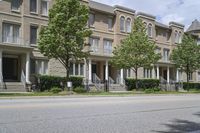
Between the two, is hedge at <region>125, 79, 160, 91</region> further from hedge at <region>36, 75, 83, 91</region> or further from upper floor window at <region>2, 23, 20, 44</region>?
upper floor window at <region>2, 23, 20, 44</region>

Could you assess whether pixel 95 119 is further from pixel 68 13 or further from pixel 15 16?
pixel 15 16

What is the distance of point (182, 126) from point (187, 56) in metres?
40.6

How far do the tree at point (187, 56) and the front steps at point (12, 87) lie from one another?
85.8 ft

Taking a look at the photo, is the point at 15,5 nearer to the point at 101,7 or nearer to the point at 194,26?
the point at 101,7

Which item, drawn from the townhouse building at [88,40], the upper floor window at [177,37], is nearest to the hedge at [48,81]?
the townhouse building at [88,40]

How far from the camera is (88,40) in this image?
41969mm

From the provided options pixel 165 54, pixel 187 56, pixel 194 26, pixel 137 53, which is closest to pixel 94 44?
pixel 137 53

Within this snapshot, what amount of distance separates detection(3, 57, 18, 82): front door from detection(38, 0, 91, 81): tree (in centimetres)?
599

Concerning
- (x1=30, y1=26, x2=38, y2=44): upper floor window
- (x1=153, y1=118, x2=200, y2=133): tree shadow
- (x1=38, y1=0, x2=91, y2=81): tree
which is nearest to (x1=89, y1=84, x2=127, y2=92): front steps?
(x1=30, y1=26, x2=38, y2=44): upper floor window

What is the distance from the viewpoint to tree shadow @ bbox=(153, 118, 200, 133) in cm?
903

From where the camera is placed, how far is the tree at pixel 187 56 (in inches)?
1923

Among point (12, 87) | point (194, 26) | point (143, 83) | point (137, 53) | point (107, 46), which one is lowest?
point (12, 87)

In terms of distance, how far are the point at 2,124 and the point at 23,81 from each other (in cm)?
2538

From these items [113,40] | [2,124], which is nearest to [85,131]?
[2,124]
